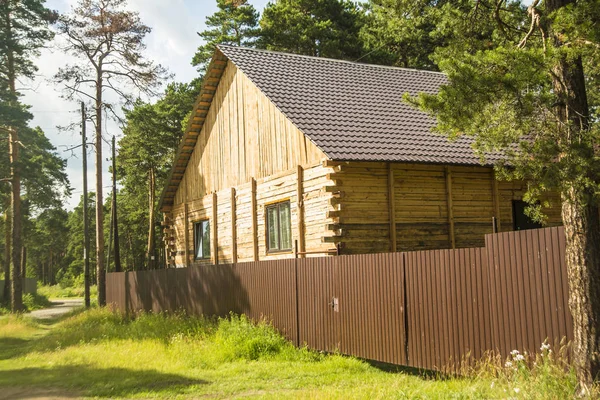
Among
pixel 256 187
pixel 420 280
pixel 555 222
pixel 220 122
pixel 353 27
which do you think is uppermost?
pixel 353 27

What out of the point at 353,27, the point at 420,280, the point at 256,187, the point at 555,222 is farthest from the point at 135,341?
the point at 353,27

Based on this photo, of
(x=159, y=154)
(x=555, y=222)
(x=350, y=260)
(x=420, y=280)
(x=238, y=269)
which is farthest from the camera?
(x=159, y=154)

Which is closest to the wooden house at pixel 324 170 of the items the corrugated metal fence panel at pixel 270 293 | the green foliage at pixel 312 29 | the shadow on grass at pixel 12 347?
the corrugated metal fence panel at pixel 270 293

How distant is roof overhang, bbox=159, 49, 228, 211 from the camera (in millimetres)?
20938

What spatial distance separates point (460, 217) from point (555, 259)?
9169 millimetres

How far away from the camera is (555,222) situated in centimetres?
1781

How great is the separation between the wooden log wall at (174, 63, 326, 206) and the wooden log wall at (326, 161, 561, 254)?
1.30 m

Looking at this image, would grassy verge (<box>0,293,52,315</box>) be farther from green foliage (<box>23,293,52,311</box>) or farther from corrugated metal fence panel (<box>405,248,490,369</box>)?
corrugated metal fence panel (<box>405,248,490,369</box>)

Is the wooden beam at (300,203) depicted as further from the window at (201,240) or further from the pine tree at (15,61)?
the pine tree at (15,61)

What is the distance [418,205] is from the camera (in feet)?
52.6

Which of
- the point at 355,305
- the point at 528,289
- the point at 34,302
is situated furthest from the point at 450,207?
the point at 34,302

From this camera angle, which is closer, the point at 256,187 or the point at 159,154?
the point at 256,187

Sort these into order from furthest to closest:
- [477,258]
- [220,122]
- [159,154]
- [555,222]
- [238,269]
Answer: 1. [159,154]
2. [220,122]
3. [555,222]
4. [238,269]
5. [477,258]

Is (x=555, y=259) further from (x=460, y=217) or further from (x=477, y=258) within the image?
(x=460, y=217)
